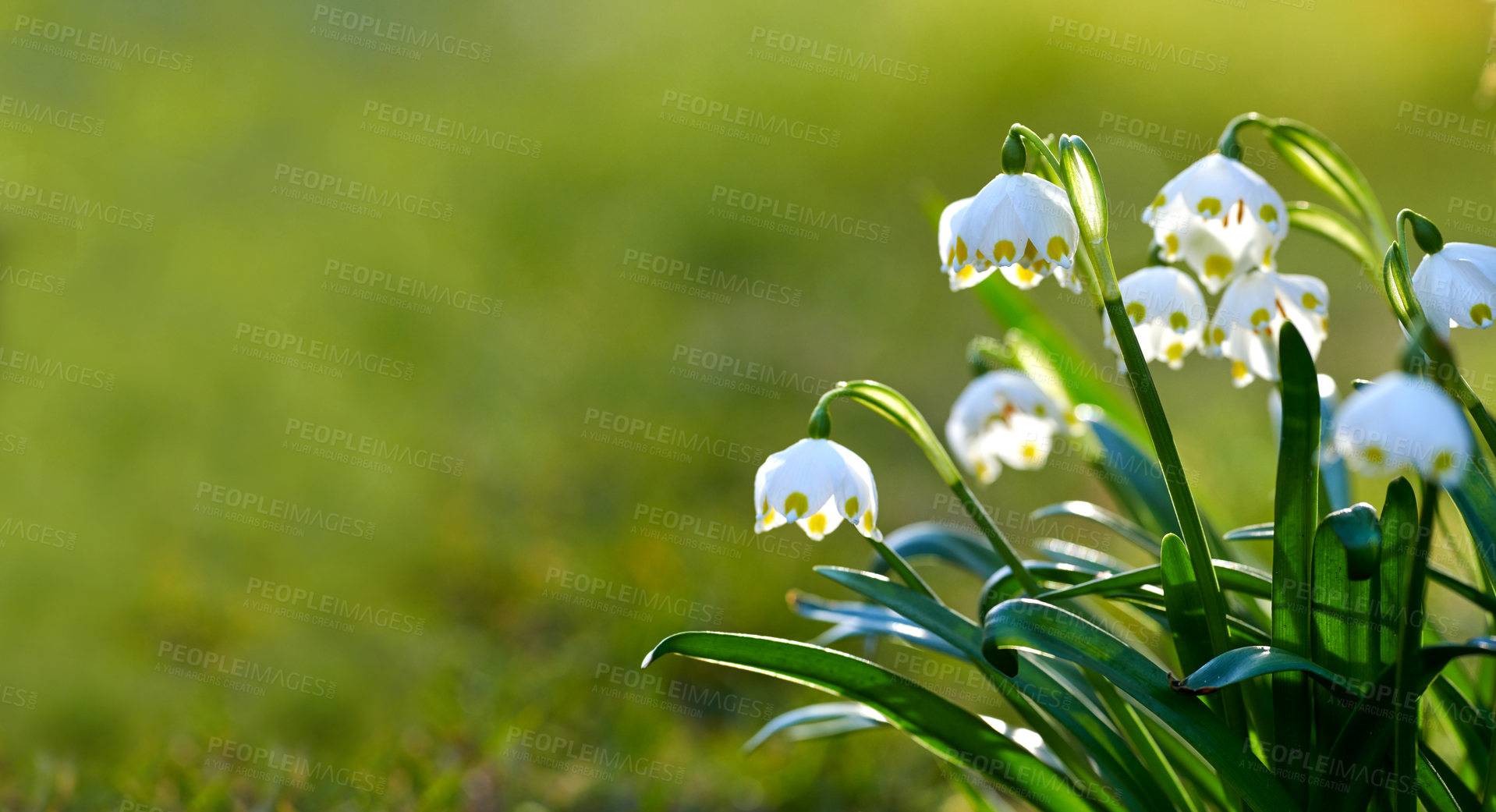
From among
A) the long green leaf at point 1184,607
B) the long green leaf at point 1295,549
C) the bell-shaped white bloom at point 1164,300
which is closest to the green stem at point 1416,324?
the long green leaf at point 1295,549

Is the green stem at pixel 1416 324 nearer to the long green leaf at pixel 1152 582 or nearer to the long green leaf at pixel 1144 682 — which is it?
the long green leaf at pixel 1152 582

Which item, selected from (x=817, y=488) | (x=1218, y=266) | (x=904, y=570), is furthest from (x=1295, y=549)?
(x=817, y=488)

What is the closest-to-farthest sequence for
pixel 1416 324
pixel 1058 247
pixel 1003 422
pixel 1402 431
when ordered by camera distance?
pixel 1402 431, pixel 1416 324, pixel 1058 247, pixel 1003 422

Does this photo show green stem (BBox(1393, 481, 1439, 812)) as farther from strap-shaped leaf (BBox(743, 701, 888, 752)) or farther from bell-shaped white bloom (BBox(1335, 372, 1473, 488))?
strap-shaped leaf (BBox(743, 701, 888, 752))

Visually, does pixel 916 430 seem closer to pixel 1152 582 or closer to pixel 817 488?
pixel 817 488

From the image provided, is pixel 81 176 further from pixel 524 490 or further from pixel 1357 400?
pixel 1357 400

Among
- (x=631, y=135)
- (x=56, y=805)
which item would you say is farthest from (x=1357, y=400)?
(x=631, y=135)

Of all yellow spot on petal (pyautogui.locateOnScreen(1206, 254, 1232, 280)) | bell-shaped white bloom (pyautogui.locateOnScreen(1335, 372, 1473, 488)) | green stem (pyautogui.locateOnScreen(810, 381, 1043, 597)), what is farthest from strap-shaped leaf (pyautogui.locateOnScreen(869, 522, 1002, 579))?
bell-shaped white bloom (pyautogui.locateOnScreen(1335, 372, 1473, 488))
